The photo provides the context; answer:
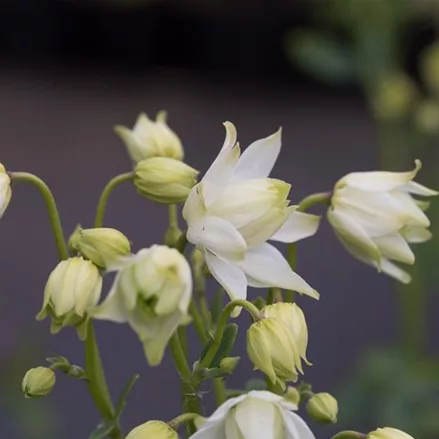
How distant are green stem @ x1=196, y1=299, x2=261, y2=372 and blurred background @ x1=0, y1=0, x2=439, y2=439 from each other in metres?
1.70

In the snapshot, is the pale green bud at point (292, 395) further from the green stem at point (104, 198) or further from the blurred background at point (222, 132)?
the blurred background at point (222, 132)

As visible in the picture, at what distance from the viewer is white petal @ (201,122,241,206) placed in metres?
1.32

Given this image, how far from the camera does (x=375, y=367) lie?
3256 millimetres

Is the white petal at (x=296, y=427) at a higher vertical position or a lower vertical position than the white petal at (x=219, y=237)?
lower

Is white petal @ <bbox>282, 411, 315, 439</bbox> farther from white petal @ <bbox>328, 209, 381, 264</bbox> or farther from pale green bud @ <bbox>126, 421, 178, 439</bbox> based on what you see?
white petal @ <bbox>328, 209, 381, 264</bbox>

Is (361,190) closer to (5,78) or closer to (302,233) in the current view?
(302,233)

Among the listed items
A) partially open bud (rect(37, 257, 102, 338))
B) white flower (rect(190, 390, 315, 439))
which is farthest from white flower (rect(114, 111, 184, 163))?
white flower (rect(190, 390, 315, 439))

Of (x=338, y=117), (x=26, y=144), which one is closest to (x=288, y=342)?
(x=26, y=144)

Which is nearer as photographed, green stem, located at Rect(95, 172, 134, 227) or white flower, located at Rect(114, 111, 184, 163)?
green stem, located at Rect(95, 172, 134, 227)

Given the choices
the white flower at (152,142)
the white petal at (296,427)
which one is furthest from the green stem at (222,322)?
the white flower at (152,142)

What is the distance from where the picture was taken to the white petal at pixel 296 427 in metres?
1.21

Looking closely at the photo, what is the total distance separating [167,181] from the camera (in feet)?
4.43

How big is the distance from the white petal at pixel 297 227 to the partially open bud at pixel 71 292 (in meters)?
0.30

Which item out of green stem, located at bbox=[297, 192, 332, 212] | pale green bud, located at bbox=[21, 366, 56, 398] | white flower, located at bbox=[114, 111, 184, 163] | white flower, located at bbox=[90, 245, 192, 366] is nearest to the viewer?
white flower, located at bbox=[90, 245, 192, 366]
